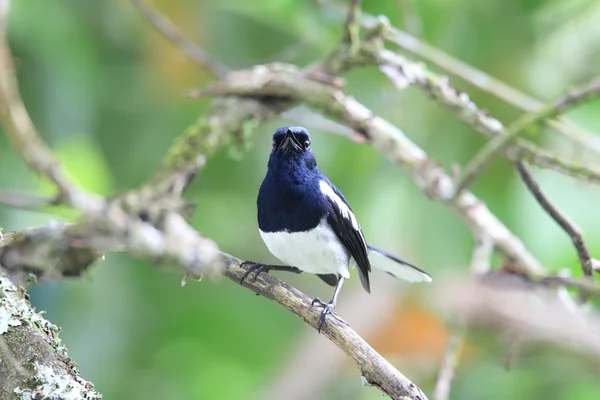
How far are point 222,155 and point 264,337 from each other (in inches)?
45.5

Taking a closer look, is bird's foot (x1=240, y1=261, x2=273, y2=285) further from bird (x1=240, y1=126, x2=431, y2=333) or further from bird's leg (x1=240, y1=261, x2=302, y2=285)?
bird (x1=240, y1=126, x2=431, y2=333)

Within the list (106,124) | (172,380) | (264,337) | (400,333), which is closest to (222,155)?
(106,124)

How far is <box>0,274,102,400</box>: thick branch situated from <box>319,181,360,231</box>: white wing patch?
127 cm

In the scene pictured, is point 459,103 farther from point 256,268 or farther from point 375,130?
point 256,268

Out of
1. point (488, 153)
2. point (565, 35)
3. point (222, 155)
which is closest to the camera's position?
point (488, 153)

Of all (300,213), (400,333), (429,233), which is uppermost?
(429,233)

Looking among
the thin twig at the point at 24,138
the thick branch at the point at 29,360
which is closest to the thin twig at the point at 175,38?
the thick branch at the point at 29,360

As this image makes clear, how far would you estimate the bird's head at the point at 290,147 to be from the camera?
2.71 m

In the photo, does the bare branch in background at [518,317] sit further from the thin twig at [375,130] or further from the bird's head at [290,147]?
the bird's head at [290,147]

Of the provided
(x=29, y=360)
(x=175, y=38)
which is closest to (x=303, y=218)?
(x=175, y=38)

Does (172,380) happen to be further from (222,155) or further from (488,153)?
(488,153)

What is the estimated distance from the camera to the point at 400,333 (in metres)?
3.52

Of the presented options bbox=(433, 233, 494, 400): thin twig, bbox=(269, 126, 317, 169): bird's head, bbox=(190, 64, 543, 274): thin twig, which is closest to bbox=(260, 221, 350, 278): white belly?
bbox=(269, 126, 317, 169): bird's head

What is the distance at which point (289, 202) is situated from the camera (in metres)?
2.69
